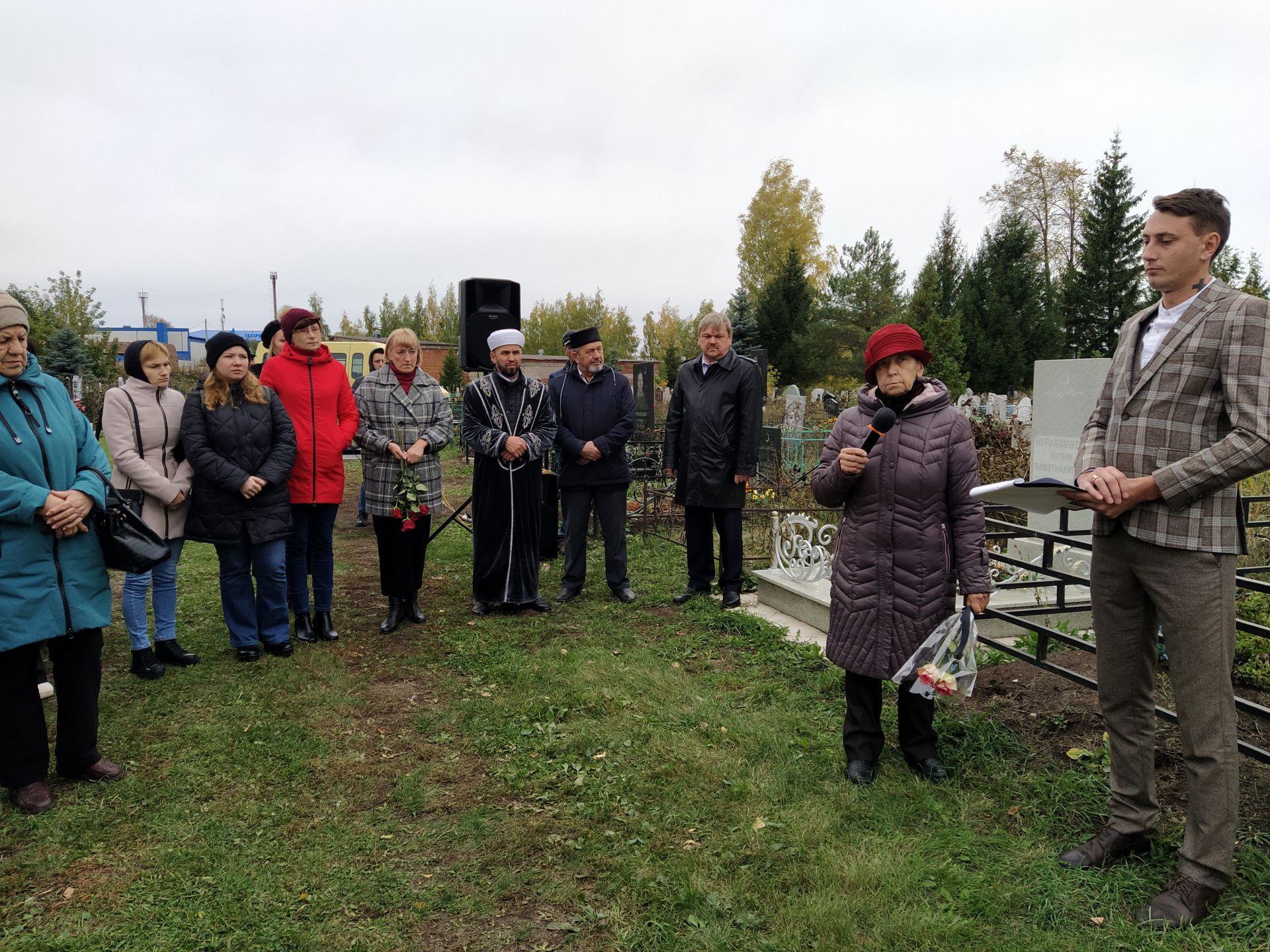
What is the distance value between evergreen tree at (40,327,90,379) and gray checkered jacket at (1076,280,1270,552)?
31685mm

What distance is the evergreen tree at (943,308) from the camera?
20719 mm

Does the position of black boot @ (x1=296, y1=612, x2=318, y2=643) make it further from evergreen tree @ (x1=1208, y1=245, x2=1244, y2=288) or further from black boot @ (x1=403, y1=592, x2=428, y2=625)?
evergreen tree @ (x1=1208, y1=245, x2=1244, y2=288)

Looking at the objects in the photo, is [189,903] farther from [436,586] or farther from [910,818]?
[436,586]

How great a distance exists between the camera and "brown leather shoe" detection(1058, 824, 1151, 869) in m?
2.62

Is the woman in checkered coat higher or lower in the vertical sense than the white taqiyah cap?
lower

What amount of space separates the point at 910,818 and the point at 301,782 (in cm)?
Result: 244

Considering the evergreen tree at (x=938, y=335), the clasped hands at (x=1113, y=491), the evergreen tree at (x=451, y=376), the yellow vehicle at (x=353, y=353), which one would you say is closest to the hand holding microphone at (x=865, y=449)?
the clasped hands at (x=1113, y=491)

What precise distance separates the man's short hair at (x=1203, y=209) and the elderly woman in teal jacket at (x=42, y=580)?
3.95 metres

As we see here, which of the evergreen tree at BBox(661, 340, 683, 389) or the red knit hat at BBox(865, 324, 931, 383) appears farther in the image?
the evergreen tree at BBox(661, 340, 683, 389)

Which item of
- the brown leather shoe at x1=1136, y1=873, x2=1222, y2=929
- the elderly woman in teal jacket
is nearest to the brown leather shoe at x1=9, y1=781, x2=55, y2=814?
the elderly woman in teal jacket

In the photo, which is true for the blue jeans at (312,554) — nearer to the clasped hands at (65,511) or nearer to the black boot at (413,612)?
the black boot at (413,612)

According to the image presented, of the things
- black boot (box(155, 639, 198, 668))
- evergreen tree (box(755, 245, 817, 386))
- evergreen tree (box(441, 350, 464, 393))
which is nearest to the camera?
black boot (box(155, 639, 198, 668))

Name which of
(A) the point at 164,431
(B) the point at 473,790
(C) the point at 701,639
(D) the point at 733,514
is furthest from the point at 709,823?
(A) the point at 164,431

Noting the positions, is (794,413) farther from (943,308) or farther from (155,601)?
(943,308)
